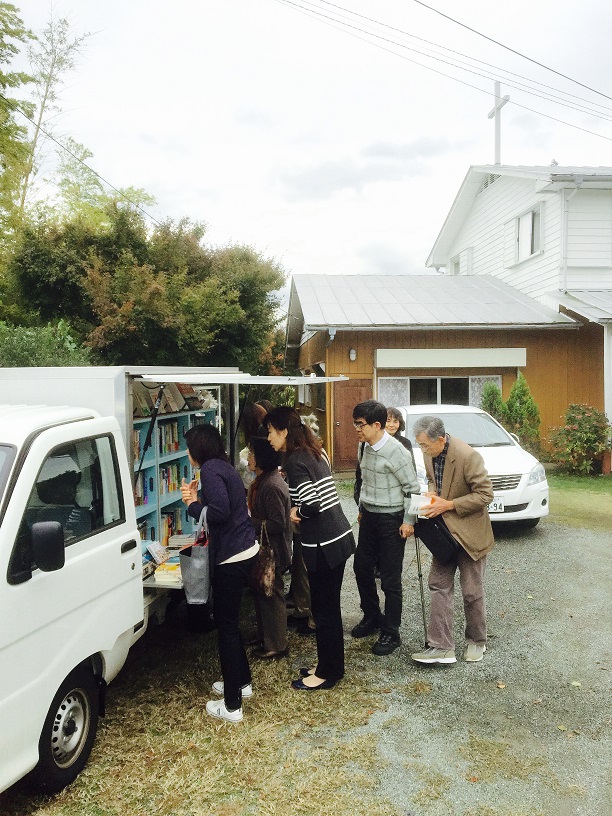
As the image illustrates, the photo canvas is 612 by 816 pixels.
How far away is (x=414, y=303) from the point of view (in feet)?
53.0

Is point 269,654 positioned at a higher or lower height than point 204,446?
lower

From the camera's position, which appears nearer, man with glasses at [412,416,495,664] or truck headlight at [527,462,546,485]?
man with glasses at [412,416,495,664]

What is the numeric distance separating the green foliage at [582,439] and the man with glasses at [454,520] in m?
9.74

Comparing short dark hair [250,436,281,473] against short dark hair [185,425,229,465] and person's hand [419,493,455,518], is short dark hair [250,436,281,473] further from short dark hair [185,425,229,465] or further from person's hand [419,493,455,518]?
person's hand [419,493,455,518]

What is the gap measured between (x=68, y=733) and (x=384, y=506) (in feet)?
8.15

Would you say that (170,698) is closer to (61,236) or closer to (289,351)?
(61,236)

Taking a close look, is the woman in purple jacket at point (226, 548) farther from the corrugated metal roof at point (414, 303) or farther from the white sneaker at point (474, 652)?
the corrugated metal roof at point (414, 303)

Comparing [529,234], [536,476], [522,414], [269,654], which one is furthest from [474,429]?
[529,234]

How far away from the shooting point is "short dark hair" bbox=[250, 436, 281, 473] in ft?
15.2

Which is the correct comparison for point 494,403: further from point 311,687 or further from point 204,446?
point 204,446

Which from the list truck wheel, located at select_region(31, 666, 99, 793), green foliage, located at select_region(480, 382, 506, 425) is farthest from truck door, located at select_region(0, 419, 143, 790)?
green foliage, located at select_region(480, 382, 506, 425)

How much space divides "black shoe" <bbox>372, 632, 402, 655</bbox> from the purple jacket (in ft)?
5.32

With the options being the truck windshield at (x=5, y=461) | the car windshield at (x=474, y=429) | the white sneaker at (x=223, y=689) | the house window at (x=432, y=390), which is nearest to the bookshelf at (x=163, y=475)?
the white sneaker at (x=223, y=689)

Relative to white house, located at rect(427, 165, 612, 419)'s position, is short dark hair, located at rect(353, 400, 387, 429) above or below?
below
